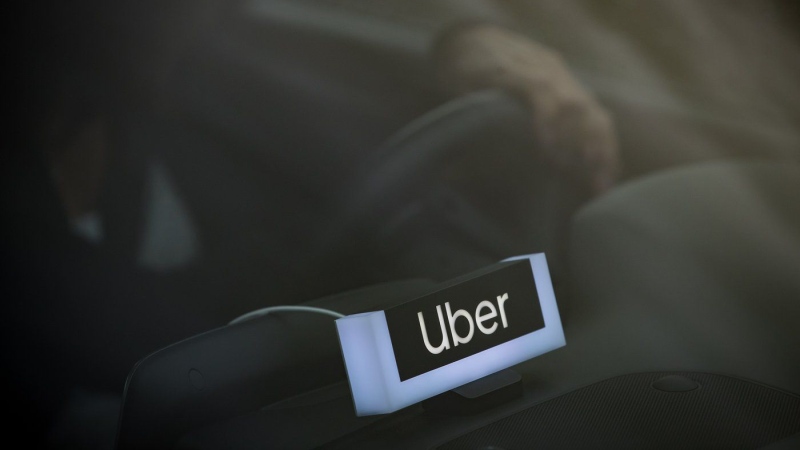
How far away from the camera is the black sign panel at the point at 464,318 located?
82 cm

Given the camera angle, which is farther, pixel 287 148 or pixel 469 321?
pixel 287 148

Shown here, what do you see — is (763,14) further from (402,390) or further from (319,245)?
(402,390)

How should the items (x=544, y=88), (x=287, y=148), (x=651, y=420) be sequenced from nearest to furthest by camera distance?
(x=651, y=420) → (x=287, y=148) → (x=544, y=88)

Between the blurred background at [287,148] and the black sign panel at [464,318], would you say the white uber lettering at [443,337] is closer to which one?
the black sign panel at [464,318]

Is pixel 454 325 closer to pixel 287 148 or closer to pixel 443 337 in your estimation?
pixel 443 337

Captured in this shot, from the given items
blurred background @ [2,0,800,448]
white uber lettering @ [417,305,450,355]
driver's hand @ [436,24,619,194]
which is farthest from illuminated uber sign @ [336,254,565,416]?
driver's hand @ [436,24,619,194]

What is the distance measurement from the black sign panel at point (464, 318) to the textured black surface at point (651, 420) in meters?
0.09

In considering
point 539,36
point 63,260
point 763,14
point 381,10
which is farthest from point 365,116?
point 763,14

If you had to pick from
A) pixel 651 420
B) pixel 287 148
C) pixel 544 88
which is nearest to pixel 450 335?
pixel 651 420

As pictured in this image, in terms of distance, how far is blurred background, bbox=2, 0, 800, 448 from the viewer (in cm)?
95

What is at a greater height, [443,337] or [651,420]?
[443,337]

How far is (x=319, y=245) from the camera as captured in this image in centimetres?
117

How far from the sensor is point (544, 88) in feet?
4.63

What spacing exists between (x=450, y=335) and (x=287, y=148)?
442 millimetres
